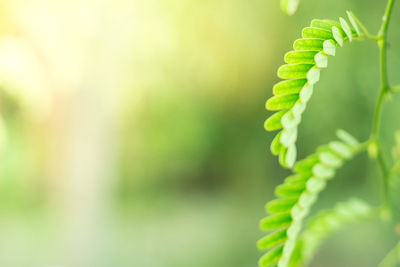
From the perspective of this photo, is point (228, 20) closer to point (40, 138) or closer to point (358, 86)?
point (358, 86)

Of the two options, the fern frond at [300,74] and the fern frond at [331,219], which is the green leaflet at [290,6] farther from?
the fern frond at [331,219]

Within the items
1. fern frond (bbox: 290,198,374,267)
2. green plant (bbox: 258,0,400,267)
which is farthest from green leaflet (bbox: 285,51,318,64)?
fern frond (bbox: 290,198,374,267)

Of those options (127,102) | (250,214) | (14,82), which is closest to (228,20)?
(127,102)

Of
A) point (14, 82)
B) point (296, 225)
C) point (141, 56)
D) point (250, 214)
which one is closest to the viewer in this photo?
point (296, 225)

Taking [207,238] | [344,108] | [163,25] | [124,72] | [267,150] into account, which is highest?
[163,25]

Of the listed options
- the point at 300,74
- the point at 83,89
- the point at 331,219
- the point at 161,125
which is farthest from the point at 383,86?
the point at 161,125

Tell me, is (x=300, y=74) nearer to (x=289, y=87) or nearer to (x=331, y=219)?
(x=289, y=87)

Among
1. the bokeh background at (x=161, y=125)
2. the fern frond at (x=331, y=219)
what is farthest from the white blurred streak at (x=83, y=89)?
the fern frond at (x=331, y=219)
